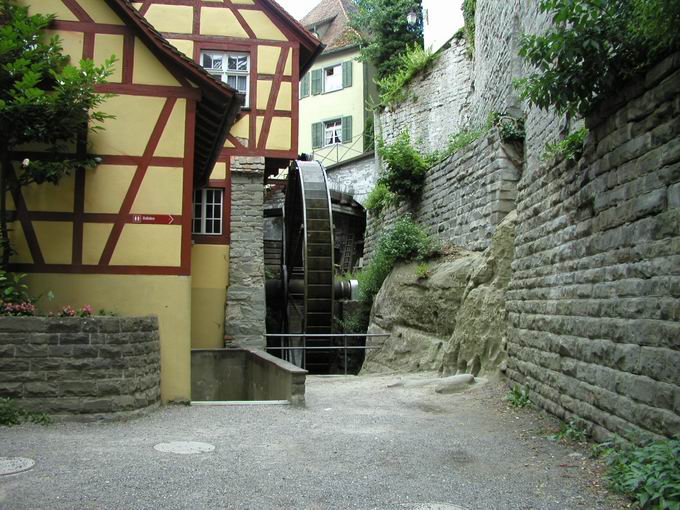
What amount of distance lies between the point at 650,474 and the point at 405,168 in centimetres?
1155

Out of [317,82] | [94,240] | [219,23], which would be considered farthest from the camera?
[317,82]

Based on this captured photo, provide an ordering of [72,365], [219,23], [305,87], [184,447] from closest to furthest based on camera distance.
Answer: [184,447] < [72,365] < [219,23] < [305,87]

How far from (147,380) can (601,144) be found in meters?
4.94

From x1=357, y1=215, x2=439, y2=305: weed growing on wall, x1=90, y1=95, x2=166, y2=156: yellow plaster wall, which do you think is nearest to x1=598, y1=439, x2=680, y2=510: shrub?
x1=90, y1=95, x2=166, y2=156: yellow plaster wall

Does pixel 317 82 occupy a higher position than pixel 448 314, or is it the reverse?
pixel 317 82

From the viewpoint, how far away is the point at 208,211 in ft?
42.7

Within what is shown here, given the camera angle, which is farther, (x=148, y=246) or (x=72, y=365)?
(x=148, y=246)

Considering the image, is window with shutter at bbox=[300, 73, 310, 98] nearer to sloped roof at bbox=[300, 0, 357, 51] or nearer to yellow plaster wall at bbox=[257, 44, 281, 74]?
sloped roof at bbox=[300, 0, 357, 51]

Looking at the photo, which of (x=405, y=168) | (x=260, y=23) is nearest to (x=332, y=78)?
(x=405, y=168)

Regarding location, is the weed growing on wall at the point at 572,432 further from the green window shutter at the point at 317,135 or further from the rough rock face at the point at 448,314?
the green window shutter at the point at 317,135

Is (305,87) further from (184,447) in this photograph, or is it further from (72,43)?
(184,447)

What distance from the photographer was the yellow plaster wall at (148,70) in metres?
7.38

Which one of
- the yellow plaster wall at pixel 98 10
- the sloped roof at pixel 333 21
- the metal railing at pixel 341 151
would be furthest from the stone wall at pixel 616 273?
the sloped roof at pixel 333 21

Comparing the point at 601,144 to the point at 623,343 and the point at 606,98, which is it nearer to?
the point at 606,98
